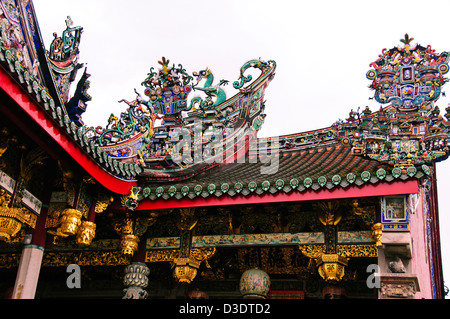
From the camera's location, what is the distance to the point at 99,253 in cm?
909

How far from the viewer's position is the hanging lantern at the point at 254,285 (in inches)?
328

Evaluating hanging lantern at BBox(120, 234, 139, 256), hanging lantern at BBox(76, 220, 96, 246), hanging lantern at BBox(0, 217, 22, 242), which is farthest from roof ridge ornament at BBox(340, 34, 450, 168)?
hanging lantern at BBox(0, 217, 22, 242)

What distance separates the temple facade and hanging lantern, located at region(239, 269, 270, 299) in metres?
0.02

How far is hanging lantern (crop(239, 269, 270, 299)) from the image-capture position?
8.32 m

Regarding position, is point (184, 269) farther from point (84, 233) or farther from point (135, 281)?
point (84, 233)

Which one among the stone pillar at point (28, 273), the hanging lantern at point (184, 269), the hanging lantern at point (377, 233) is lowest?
the stone pillar at point (28, 273)

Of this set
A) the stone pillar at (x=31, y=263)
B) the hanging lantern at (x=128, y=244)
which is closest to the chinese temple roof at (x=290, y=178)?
the hanging lantern at (x=128, y=244)

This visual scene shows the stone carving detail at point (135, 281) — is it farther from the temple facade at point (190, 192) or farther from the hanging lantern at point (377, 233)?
the hanging lantern at point (377, 233)

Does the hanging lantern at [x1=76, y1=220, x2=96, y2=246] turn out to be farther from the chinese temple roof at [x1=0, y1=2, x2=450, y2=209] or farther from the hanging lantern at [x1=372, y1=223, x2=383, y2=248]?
the hanging lantern at [x1=372, y1=223, x2=383, y2=248]

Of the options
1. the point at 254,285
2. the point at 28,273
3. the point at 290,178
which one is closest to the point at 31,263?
the point at 28,273

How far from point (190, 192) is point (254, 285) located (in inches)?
63.5

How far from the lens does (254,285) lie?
27.3ft

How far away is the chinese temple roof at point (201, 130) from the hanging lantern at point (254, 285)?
48.6 inches
